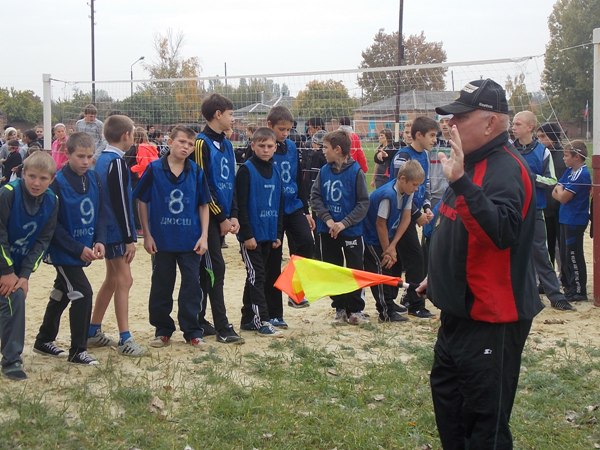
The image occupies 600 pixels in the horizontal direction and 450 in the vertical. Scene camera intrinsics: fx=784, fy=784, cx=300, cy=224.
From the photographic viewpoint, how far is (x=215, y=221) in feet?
24.7

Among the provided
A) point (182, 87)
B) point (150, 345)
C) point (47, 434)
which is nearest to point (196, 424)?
point (47, 434)

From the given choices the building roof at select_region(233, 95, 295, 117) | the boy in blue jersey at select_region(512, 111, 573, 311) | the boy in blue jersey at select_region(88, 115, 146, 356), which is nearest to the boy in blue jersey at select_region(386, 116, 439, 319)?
the boy in blue jersey at select_region(512, 111, 573, 311)

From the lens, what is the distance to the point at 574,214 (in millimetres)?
9547

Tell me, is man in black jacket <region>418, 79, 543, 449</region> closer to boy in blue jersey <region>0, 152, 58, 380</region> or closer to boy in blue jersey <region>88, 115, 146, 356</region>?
boy in blue jersey <region>0, 152, 58, 380</region>

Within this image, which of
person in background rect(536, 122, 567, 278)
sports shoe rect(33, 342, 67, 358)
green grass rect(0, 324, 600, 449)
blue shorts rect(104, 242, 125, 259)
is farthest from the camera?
person in background rect(536, 122, 567, 278)

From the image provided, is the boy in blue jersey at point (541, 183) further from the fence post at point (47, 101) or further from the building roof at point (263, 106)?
the fence post at point (47, 101)

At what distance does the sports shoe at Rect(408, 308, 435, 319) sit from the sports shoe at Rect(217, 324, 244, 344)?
2.30 m

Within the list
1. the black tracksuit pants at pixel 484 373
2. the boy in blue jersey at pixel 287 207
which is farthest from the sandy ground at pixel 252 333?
the black tracksuit pants at pixel 484 373

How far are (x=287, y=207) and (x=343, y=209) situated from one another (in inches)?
23.7

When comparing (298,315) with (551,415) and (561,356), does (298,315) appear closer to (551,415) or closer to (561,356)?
(561,356)

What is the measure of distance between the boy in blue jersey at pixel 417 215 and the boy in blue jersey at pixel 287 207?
3.47ft

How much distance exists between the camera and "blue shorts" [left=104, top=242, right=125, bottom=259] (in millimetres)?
6949

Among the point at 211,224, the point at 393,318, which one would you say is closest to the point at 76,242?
the point at 211,224

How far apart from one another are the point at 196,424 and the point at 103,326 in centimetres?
339
